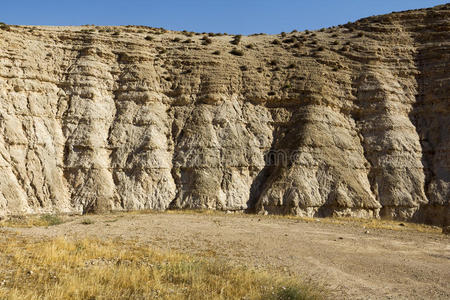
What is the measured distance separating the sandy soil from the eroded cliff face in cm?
522

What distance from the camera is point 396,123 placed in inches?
1095

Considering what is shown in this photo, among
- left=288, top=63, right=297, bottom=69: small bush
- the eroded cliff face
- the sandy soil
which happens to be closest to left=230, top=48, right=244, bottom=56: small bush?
the eroded cliff face

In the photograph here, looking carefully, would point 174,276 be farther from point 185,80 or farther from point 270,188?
point 185,80

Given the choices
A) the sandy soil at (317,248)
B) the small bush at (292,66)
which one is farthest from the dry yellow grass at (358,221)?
the small bush at (292,66)

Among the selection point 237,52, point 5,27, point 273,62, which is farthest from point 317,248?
point 5,27

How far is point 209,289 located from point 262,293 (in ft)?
3.19

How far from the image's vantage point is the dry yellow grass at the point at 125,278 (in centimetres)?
621

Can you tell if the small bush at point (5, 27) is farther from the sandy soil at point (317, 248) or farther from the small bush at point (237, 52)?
the sandy soil at point (317, 248)

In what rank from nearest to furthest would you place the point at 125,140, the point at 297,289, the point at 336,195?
the point at 297,289
the point at 336,195
the point at 125,140

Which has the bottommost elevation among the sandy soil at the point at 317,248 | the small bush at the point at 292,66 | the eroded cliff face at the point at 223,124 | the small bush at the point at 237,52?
the sandy soil at the point at 317,248

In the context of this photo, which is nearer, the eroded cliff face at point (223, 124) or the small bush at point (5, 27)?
the eroded cliff face at point (223, 124)

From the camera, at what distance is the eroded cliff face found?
23.3 metres

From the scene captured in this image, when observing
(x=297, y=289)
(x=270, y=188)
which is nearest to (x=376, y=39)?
(x=270, y=188)

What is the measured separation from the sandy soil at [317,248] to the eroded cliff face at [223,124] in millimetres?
5217
